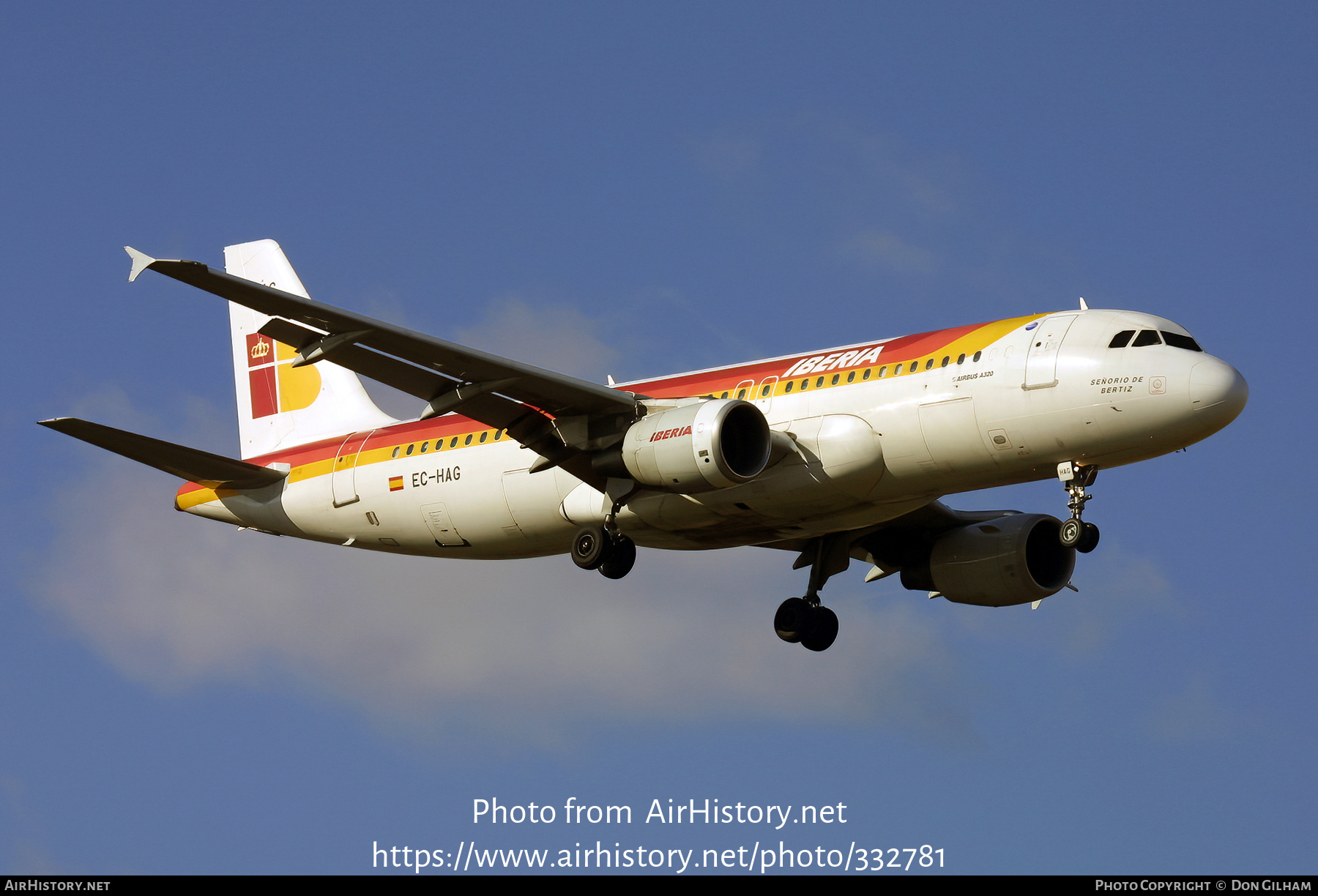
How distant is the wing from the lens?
32156 mm

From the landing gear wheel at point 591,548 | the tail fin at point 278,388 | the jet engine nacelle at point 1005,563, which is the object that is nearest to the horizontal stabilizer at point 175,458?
the tail fin at point 278,388

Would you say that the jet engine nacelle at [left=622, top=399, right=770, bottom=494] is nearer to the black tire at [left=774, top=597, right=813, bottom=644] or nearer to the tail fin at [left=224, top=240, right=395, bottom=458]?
the black tire at [left=774, top=597, right=813, bottom=644]

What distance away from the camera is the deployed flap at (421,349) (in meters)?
30.9

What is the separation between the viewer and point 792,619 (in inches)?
1640

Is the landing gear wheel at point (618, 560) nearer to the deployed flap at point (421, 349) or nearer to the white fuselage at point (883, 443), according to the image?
the white fuselage at point (883, 443)

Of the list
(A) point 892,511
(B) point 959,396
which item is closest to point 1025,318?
(B) point 959,396

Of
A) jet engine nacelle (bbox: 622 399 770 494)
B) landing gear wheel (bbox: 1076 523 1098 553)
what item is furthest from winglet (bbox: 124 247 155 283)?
landing gear wheel (bbox: 1076 523 1098 553)

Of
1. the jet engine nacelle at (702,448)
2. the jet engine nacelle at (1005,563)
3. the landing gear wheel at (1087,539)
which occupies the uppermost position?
the jet engine nacelle at (1005,563)

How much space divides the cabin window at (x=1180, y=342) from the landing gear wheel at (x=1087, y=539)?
380 centimetres

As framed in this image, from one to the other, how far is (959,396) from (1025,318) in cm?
233

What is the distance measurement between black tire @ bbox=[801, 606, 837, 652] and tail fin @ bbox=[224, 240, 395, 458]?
39.5ft

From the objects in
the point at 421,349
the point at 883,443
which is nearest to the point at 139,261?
the point at 421,349

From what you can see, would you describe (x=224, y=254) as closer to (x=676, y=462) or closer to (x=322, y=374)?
(x=322, y=374)

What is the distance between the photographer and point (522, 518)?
38688mm
